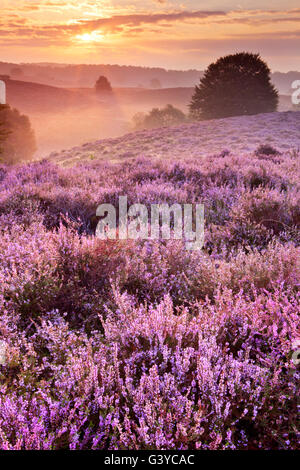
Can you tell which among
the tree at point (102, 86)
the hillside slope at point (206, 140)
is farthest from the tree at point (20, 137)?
the tree at point (102, 86)

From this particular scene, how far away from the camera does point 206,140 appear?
16.9 m

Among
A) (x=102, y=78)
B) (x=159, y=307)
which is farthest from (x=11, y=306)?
(x=102, y=78)

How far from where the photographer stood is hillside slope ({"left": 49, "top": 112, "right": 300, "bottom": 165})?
1412cm

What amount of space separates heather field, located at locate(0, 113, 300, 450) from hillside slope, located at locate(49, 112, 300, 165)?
31.8ft

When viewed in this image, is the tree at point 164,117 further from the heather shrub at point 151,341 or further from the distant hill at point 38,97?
the heather shrub at point 151,341

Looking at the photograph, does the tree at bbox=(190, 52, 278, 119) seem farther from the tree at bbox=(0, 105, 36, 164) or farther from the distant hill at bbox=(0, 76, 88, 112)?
the distant hill at bbox=(0, 76, 88, 112)

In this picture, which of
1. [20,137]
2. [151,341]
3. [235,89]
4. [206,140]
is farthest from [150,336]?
[20,137]

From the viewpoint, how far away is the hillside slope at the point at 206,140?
14117 millimetres

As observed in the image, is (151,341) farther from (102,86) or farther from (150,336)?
(102,86)

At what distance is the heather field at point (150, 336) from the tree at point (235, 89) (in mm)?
36698

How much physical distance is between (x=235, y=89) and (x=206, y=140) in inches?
996

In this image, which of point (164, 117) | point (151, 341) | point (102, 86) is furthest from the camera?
point (102, 86)

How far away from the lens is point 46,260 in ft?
9.27

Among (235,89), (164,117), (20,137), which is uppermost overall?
(164,117)
